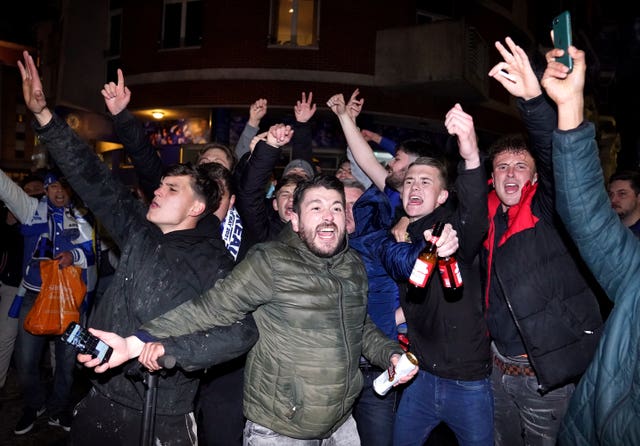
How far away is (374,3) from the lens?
12617mm

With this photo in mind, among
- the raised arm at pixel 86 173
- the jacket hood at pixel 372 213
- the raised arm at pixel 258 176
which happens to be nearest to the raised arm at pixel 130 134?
the raised arm at pixel 86 173

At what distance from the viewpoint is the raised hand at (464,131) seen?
2551 mm

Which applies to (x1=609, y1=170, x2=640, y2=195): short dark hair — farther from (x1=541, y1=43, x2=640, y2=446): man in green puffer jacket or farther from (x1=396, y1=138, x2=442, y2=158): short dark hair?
(x1=541, y1=43, x2=640, y2=446): man in green puffer jacket

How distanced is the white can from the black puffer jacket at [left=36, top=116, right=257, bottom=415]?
83 centimetres

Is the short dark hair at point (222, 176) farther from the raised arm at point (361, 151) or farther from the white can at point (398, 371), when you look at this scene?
the white can at point (398, 371)

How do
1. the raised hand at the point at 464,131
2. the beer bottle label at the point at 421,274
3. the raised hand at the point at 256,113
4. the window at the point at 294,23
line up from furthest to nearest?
the window at the point at 294,23 < the raised hand at the point at 256,113 < the raised hand at the point at 464,131 < the beer bottle label at the point at 421,274

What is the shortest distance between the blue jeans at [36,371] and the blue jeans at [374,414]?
316cm

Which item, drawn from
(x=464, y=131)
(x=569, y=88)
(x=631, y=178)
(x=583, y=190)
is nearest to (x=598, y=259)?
(x=583, y=190)

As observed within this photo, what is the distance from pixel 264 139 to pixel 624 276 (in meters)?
2.57

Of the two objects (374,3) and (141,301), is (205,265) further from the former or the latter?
(374,3)

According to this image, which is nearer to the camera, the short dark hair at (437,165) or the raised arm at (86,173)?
the raised arm at (86,173)

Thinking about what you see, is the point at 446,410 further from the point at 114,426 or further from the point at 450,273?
the point at 114,426

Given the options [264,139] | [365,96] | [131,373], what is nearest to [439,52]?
[365,96]

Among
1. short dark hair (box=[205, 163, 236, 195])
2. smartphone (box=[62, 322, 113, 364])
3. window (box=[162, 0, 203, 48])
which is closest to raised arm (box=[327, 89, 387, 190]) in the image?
short dark hair (box=[205, 163, 236, 195])
